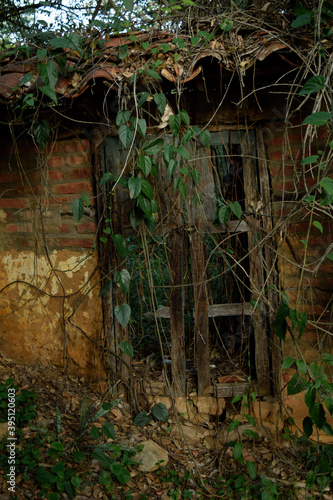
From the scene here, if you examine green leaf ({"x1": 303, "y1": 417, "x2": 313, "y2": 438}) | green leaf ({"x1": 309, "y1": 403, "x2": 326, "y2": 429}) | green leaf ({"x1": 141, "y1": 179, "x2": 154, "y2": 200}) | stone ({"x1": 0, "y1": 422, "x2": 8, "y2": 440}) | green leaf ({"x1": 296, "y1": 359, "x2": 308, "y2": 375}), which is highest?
green leaf ({"x1": 141, "y1": 179, "x2": 154, "y2": 200})

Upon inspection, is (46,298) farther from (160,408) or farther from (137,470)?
(137,470)

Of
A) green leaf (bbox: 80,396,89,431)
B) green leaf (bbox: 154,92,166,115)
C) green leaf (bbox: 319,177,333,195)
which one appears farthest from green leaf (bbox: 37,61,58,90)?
green leaf (bbox: 80,396,89,431)

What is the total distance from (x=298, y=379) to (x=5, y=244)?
99.4 inches

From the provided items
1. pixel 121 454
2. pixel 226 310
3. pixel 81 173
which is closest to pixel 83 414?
pixel 121 454

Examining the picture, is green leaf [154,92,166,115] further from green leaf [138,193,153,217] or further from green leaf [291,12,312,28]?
green leaf [291,12,312,28]

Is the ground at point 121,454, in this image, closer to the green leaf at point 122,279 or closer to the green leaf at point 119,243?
the green leaf at point 122,279

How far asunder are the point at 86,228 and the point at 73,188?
1.08ft

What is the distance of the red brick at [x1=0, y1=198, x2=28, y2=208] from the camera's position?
3.40 m

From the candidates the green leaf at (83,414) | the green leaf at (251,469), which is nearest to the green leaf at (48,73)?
the green leaf at (83,414)

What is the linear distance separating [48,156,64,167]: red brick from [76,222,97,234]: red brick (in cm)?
51

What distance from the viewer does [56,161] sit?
3262 millimetres

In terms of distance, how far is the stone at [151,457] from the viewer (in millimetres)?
2865

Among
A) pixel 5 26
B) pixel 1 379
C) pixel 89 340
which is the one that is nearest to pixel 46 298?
pixel 89 340

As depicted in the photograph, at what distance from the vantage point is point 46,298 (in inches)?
134
